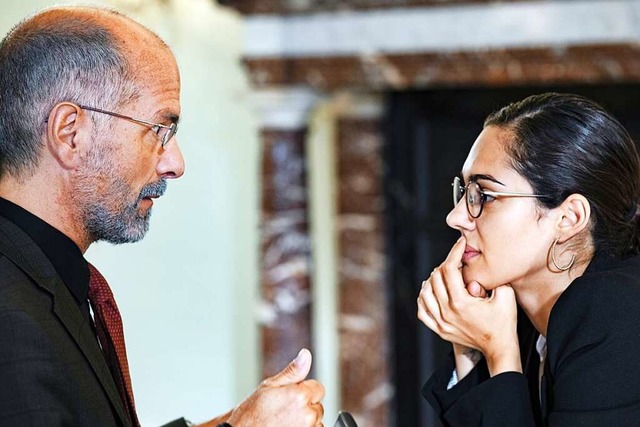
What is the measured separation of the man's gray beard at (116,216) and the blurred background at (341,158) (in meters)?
1.92

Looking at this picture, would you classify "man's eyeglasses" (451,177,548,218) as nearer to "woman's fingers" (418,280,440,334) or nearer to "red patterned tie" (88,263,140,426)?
"woman's fingers" (418,280,440,334)

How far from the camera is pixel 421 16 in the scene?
3740mm

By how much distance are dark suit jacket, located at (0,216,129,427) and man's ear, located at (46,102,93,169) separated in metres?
0.14

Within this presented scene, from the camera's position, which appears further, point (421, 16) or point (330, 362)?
point (330, 362)

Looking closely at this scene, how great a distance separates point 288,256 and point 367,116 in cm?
66

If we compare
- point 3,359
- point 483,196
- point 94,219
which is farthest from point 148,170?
point 483,196

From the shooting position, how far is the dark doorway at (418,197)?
4.05 meters

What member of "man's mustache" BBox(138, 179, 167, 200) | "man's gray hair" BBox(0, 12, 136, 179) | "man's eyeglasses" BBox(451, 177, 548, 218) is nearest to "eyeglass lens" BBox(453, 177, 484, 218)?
"man's eyeglasses" BBox(451, 177, 548, 218)

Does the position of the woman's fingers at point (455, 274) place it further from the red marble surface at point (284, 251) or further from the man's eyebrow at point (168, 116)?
the red marble surface at point (284, 251)

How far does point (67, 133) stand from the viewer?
60.8 inches

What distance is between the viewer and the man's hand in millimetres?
1487

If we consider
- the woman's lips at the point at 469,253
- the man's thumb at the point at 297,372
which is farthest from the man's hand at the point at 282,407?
the woman's lips at the point at 469,253

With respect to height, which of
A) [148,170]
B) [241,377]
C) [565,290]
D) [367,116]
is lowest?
[241,377]

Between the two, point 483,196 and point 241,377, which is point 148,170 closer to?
point 483,196
